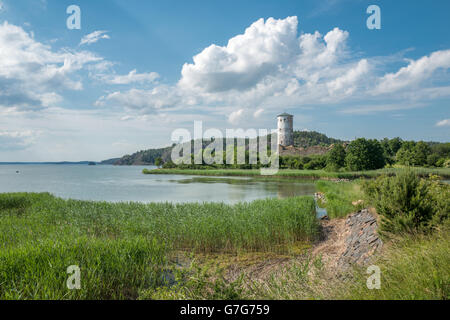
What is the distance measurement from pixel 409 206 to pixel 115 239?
819 cm

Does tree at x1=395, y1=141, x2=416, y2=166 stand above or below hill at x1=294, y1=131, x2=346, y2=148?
below

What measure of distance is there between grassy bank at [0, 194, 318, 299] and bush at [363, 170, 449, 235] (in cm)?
338

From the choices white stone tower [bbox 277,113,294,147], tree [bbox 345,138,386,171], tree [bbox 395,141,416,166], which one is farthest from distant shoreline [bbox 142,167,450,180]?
white stone tower [bbox 277,113,294,147]

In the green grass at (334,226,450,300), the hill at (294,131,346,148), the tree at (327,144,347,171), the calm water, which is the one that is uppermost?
the hill at (294,131,346,148)

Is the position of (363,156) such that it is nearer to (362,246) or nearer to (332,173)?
(332,173)

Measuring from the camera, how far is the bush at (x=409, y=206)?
6.17m

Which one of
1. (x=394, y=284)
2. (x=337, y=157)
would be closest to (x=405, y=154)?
(x=337, y=157)

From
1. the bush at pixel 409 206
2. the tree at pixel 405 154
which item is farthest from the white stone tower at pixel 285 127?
the bush at pixel 409 206

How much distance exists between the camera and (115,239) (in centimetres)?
816

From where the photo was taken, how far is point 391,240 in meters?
6.05

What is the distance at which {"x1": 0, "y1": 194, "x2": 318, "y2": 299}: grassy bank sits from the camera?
181 inches

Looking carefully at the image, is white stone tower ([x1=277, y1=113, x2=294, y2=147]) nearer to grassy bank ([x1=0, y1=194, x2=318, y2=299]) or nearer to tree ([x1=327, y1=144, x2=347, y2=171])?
tree ([x1=327, y1=144, x2=347, y2=171])
